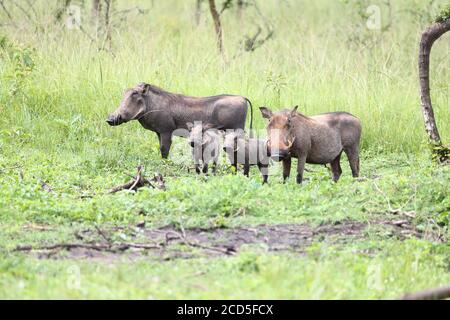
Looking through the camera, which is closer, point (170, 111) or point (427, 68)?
point (427, 68)

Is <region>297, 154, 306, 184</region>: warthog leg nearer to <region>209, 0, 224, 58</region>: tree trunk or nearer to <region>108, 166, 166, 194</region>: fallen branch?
<region>108, 166, 166, 194</region>: fallen branch

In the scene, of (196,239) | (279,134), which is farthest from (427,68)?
(196,239)

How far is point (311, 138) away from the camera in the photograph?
7734 mm

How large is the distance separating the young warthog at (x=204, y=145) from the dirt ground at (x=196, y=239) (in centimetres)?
219

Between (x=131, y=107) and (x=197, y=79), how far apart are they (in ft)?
7.64

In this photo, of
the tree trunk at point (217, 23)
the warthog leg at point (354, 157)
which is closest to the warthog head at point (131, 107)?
the warthog leg at point (354, 157)

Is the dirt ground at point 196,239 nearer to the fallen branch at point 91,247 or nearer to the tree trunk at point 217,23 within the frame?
the fallen branch at point 91,247

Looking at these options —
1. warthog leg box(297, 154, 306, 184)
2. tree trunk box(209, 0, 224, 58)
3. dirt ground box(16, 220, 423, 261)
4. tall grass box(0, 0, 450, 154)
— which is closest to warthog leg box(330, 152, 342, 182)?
warthog leg box(297, 154, 306, 184)

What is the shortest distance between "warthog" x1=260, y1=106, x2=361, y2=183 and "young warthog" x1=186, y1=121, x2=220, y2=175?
0.80 m

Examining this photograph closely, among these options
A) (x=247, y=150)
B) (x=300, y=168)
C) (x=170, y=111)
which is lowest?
(x=300, y=168)

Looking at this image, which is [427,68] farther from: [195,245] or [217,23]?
[217,23]

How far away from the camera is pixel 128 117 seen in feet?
28.9

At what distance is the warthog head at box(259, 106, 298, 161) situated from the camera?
7.36 metres
